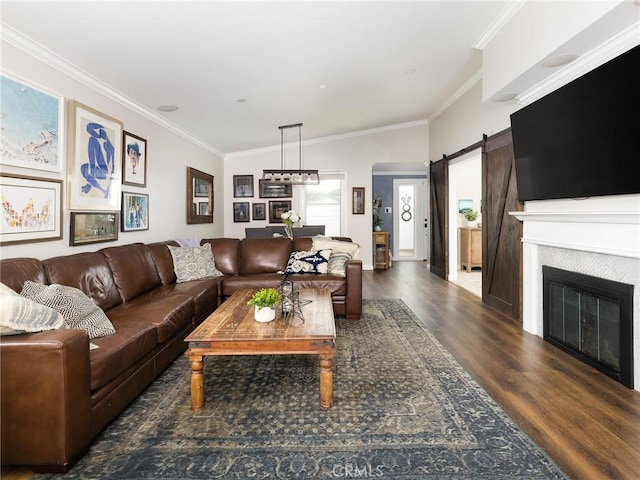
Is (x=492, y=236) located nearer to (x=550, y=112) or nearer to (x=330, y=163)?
(x=550, y=112)

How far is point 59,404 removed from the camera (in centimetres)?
158

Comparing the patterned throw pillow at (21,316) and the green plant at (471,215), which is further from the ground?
the green plant at (471,215)

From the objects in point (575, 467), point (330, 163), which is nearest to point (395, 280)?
point (330, 163)

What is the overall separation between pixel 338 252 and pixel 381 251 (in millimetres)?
3900

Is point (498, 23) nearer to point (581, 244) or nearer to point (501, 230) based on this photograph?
point (581, 244)

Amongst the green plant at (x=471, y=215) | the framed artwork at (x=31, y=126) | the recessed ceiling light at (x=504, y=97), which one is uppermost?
the recessed ceiling light at (x=504, y=97)

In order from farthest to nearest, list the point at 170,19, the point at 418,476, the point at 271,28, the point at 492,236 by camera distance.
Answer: the point at 492,236, the point at 271,28, the point at 170,19, the point at 418,476

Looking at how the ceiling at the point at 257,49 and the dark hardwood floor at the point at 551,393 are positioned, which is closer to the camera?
the dark hardwood floor at the point at 551,393

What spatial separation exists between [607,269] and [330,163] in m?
5.62

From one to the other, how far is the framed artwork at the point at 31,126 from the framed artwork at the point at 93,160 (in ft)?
0.47

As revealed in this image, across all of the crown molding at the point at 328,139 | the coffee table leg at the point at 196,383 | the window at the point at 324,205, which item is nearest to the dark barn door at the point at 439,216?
the crown molding at the point at 328,139

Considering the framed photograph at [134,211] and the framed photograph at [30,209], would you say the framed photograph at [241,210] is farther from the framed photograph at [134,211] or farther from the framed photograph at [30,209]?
the framed photograph at [30,209]

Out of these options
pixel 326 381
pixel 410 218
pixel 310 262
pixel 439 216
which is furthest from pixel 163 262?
pixel 410 218

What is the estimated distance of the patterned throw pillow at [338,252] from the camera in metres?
4.28
